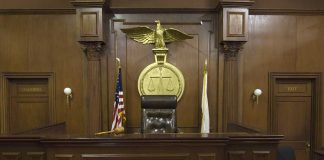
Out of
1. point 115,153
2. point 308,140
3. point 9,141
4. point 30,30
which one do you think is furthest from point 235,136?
point 30,30

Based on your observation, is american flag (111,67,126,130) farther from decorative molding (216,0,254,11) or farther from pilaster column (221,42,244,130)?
decorative molding (216,0,254,11)

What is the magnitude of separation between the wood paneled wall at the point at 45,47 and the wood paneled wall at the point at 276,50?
2.73 metres

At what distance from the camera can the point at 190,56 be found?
14.4 feet

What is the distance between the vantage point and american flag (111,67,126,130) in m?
3.63

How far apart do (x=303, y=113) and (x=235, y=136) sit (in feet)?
9.26

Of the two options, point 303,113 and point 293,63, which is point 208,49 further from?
point 303,113

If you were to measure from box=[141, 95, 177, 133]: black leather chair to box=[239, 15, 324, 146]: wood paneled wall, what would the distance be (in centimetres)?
134

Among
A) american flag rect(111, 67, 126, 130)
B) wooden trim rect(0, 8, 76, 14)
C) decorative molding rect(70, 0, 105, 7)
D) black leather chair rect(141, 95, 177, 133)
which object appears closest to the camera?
american flag rect(111, 67, 126, 130)

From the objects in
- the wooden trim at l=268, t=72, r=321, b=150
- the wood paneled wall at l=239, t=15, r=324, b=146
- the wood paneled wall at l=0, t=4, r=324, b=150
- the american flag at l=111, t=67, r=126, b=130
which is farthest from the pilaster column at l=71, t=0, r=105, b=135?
the wooden trim at l=268, t=72, r=321, b=150

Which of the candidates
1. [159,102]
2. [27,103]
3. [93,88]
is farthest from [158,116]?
[27,103]

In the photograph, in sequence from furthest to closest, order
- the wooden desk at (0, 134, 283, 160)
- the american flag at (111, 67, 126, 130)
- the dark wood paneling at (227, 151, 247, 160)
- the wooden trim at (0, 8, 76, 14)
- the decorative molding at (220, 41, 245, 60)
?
1. the wooden trim at (0, 8, 76, 14)
2. the decorative molding at (220, 41, 245, 60)
3. the american flag at (111, 67, 126, 130)
4. the dark wood paneling at (227, 151, 247, 160)
5. the wooden desk at (0, 134, 283, 160)

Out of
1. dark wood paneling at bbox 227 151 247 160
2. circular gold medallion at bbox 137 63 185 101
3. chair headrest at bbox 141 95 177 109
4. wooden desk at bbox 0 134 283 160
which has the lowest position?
dark wood paneling at bbox 227 151 247 160

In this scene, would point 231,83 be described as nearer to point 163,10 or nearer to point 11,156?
point 163,10

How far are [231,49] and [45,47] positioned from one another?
9.86ft
